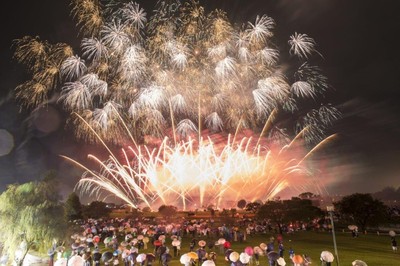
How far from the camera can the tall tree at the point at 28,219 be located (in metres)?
27.5

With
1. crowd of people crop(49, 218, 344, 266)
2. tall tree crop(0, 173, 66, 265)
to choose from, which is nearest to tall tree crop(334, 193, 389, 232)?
crowd of people crop(49, 218, 344, 266)

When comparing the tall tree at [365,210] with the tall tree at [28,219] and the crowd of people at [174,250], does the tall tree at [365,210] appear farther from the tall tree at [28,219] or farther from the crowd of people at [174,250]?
the tall tree at [28,219]

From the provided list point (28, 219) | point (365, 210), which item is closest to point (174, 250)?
point (28, 219)

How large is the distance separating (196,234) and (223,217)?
826 inches

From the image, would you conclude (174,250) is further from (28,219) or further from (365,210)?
(365,210)

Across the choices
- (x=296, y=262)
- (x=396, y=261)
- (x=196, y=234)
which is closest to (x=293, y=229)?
(x=196, y=234)

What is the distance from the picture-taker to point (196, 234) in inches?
2072

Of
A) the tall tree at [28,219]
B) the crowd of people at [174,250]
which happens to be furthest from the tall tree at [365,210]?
the tall tree at [28,219]

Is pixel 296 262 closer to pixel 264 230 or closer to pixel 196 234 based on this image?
pixel 196 234

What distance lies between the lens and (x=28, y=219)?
27797mm

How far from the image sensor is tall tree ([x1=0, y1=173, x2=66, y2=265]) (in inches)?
1083

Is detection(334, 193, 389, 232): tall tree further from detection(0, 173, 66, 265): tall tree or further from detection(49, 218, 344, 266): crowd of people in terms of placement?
detection(0, 173, 66, 265): tall tree

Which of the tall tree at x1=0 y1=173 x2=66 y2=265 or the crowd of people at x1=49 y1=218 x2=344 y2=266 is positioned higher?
the tall tree at x1=0 y1=173 x2=66 y2=265

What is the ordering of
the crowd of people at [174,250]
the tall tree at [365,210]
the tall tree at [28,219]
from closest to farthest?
the crowd of people at [174,250] → the tall tree at [28,219] → the tall tree at [365,210]
